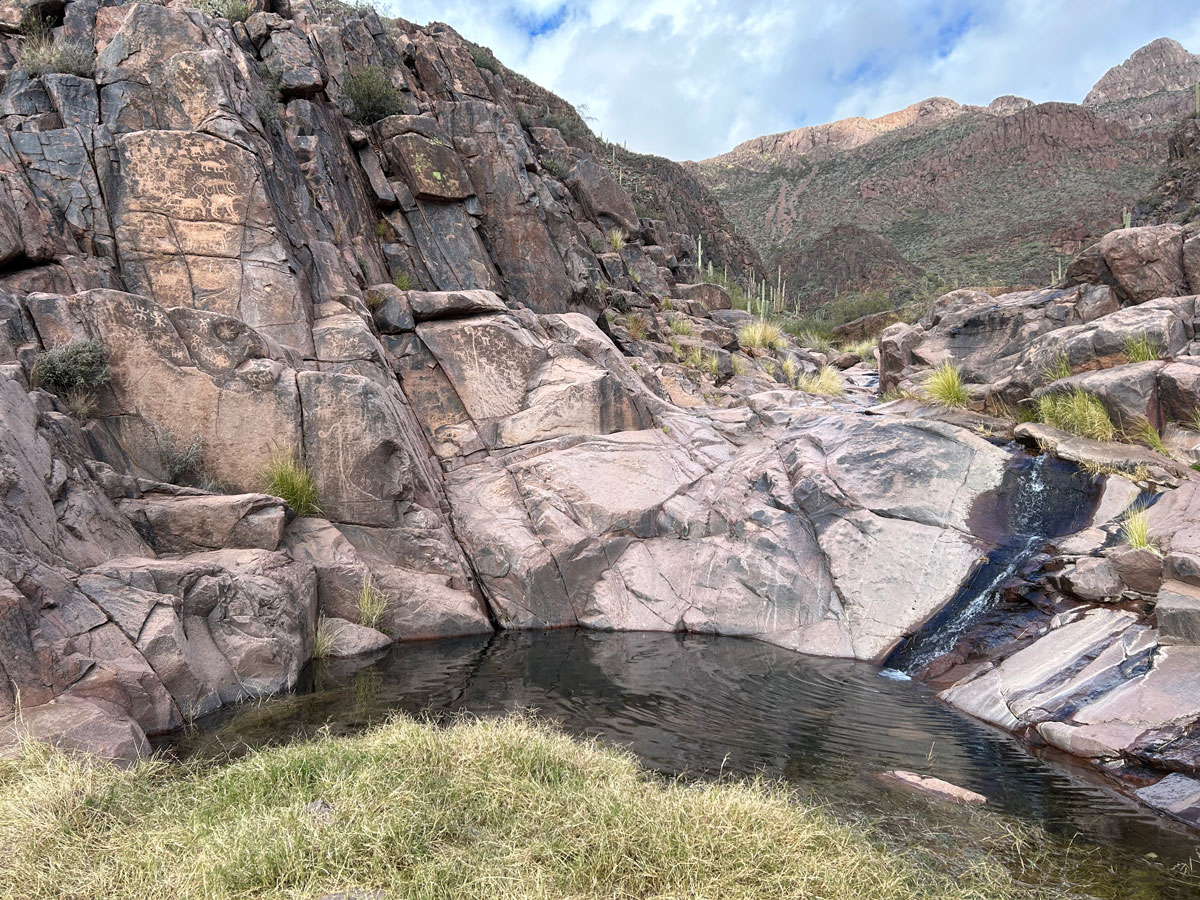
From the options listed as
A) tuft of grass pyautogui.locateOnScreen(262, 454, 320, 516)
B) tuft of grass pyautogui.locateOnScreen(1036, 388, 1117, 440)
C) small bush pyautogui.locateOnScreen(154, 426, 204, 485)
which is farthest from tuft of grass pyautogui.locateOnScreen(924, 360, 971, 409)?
small bush pyautogui.locateOnScreen(154, 426, 204, 485)

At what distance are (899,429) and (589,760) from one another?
807 cm

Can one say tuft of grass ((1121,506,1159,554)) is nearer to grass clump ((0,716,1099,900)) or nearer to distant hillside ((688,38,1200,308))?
grass clump ((0,716,1099,900))

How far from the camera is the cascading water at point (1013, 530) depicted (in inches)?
335

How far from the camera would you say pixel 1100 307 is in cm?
1375

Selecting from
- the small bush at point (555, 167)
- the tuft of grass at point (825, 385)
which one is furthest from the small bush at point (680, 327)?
the small bush at point (555, 167)

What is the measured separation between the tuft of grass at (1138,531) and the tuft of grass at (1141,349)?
3.45 metres

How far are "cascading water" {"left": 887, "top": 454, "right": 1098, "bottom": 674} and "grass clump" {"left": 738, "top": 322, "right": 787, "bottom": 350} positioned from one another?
462 inches

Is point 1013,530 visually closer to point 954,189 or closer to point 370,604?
point 370,604

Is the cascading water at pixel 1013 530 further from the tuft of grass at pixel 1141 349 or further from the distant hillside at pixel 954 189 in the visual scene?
the distant hillside at pixel 954 189

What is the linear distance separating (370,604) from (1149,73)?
123638 millimetres

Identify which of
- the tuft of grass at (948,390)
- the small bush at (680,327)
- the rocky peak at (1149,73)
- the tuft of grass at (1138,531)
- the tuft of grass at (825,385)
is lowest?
the tuft of grass at (1138,531)

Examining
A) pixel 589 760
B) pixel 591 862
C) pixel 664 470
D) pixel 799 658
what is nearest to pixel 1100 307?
pixel 664 470

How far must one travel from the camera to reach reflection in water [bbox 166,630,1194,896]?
5164 millimetres

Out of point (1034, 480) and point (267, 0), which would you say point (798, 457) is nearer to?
point (1034, 480)
